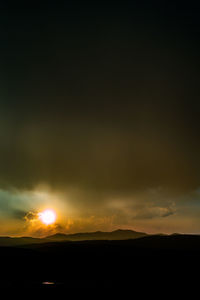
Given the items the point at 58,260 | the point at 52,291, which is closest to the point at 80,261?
the point at 58,260

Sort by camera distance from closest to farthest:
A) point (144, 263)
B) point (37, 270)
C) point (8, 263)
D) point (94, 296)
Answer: point (94, 296), point (37, 270), point (8, 263), point (144, 263)

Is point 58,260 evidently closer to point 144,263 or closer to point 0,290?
point 144,263

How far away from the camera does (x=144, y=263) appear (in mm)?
65125

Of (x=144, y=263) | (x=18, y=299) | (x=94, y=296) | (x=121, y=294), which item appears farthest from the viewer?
(x=144, y=263)

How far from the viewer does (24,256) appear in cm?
6600

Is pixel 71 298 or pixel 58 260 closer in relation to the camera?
pixel 71 298

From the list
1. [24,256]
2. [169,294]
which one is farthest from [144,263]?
[169,294]

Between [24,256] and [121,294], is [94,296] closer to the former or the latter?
[121,294]

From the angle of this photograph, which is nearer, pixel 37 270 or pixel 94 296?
pixel 94 296

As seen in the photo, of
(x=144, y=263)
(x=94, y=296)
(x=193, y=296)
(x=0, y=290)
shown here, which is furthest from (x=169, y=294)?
(x=144, y=263)

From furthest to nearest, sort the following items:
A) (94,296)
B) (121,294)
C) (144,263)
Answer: (144,263) → (121,294) → (94,296)

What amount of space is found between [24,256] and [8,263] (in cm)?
1017

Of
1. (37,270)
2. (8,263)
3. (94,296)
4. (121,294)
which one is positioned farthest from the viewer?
(8,263)

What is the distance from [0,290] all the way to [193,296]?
2205cm
